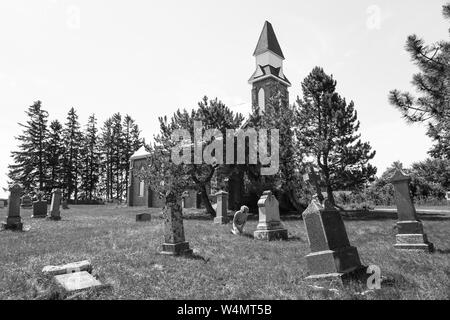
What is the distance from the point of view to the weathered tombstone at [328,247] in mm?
5684

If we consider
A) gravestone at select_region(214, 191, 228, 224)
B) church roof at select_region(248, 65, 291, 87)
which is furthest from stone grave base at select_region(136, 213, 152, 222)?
church roof at select_region(248, 65, 291, 87)

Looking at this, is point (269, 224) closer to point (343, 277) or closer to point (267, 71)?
point (343, 277)

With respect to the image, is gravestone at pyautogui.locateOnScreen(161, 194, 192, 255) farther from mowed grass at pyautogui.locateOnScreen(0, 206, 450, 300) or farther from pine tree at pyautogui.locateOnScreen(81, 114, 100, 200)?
pine tree at pyautogui.locateOnScreen(81, 114, 100, 200)

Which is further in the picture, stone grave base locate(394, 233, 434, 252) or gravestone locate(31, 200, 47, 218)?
gravestone locate(31, 200, 47, 218)

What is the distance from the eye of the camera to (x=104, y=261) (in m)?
7.23

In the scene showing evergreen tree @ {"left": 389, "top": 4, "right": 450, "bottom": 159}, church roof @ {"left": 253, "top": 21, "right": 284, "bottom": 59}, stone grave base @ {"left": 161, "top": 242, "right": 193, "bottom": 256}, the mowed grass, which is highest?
church roof @ {"left": 253, "top": 21, "right": 284, "bottom": 59}

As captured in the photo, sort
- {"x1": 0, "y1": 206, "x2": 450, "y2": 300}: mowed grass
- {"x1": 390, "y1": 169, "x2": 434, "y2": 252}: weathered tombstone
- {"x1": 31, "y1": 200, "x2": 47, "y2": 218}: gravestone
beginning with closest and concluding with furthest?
{"x1": 0, "y1": 206, "x2": 450, "y2": 300}: mowed grass
{"x1": 390, "y1": 169, "x2": 434, "y2": 252}: weathered tombstone
{"x1": 31, "y1": 200, "x2": 47, "y2": 218}: gravestone

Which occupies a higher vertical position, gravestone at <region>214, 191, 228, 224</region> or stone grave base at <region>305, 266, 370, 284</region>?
gravestone at <region>214, 191, 228, 224</region>

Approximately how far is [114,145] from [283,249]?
2214 inches

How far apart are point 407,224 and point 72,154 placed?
55.2 meters

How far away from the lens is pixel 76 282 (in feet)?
17.2

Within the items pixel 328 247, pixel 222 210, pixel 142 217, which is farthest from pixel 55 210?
pixel 328 247

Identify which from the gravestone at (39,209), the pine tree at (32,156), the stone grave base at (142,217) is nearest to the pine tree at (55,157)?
the pine tree at (32,156)

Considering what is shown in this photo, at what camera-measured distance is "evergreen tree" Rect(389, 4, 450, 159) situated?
7508 millimetres
